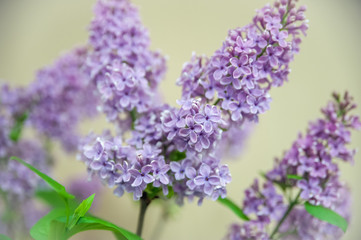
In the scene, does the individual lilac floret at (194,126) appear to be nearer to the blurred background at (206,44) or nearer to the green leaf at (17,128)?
the green leaf at (17,128)

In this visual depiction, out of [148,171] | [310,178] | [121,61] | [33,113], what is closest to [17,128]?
[33,113]

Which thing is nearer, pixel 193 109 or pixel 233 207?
pixel 193 109

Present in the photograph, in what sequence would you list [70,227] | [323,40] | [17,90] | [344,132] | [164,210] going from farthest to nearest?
[323,40]
[164,210]
[17,90]
[344,132]
[70,227]

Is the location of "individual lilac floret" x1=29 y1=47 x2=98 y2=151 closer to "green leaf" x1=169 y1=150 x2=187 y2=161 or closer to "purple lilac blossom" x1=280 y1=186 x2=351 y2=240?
"green leaf" x1=169 y1=150 x2=187 y2=161

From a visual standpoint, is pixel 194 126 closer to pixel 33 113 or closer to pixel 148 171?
pixel 148 171

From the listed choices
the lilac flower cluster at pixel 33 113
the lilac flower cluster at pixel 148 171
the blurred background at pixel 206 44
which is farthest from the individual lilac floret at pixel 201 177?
the blurred background at pixel 206 44

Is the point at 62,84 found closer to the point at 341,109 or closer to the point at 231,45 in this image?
the point at 231,45

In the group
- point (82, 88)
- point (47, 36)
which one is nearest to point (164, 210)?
point (82, 88)
